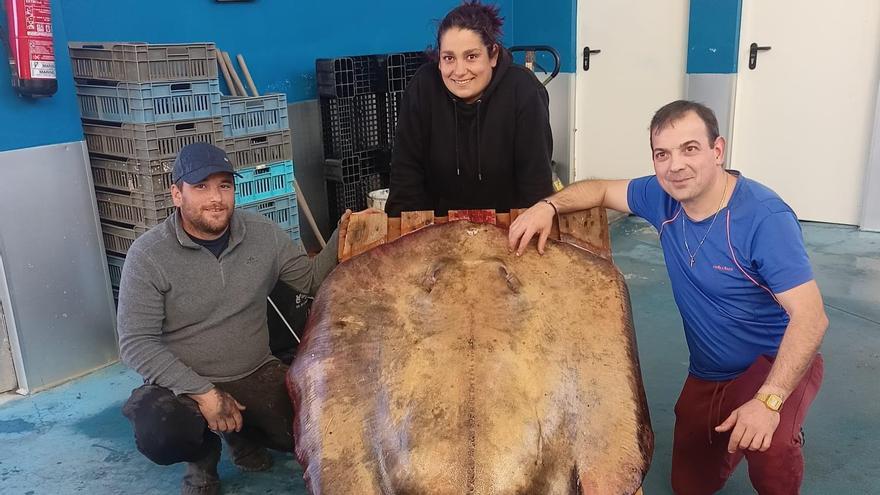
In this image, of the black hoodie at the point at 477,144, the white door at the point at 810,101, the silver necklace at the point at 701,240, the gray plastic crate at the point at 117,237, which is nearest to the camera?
the silver necklace at the point at 701,240

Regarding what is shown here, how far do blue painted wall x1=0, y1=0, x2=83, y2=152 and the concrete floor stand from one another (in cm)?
116

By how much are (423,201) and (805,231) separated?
400cm

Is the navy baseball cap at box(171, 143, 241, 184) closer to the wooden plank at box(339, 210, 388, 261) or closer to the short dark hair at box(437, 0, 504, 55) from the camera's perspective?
the wooden plank at box(339, 210, 388, 261)

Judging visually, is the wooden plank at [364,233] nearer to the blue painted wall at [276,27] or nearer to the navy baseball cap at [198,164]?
the navy baseball cap at [198,164]

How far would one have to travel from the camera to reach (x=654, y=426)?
2.98 metres

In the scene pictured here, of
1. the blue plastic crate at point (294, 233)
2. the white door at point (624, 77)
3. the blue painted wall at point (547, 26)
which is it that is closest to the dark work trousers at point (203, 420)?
the blue plastic crate at point (294, 233)

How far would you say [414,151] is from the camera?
2.95m

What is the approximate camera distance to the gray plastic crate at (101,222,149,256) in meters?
3.60

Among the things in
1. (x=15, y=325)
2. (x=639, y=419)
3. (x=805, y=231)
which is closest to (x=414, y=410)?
(x=639, y=419)

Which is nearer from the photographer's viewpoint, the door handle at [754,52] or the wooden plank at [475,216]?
the wooden plank at [475,216]

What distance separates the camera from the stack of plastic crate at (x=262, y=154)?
381cm

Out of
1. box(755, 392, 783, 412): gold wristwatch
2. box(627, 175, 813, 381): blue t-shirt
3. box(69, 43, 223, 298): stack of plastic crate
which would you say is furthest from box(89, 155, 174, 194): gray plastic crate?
box(755, 392, 783, 412): gold wristwatch

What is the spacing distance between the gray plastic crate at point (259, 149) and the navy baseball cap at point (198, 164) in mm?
1314

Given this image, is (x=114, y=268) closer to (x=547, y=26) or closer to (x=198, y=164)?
(x=198, y=164)
